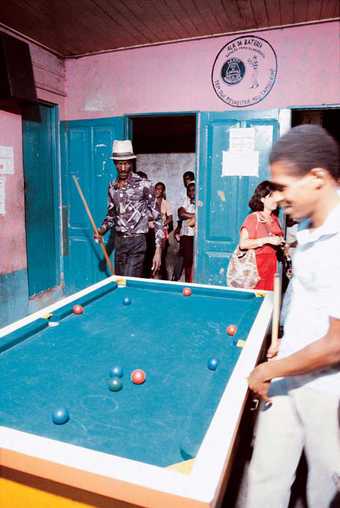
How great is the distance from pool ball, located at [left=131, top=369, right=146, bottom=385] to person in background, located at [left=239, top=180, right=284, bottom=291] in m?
1.65

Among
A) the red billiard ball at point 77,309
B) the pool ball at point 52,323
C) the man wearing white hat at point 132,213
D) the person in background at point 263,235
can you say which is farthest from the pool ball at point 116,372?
the man wearing white hat at point 132,213

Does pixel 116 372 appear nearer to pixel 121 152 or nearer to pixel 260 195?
pixel 260 195

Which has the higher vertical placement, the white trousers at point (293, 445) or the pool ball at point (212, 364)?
the pool ball at point (212, 364)

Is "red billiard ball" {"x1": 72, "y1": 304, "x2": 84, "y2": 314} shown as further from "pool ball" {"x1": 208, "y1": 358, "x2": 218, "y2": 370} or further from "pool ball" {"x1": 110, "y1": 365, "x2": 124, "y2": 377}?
"pool ball" {"x1": 208, "y1": 358, "x2": 218, "y2": 370}

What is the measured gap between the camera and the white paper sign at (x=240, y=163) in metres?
4.03

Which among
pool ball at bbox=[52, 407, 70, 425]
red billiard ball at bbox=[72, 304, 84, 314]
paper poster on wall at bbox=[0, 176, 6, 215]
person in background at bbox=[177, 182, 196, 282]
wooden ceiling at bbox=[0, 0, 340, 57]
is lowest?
pool ball at bbox=[52, 407, 70, 425]

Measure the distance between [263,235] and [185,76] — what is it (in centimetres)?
217

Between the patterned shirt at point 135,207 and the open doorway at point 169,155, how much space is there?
278 centimetres

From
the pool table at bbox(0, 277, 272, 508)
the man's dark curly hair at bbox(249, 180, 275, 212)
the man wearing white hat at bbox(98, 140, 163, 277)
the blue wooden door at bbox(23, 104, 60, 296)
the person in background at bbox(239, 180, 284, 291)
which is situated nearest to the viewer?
the pool table at bbox(0, 277, 272, 508)

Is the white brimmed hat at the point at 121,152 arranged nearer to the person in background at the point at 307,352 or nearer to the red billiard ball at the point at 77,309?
the red billiard ball at the point at 77,309

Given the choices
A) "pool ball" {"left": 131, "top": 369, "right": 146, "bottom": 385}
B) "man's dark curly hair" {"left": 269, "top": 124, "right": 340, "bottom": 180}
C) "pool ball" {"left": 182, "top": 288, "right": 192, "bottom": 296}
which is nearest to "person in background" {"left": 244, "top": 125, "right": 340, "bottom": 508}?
"man's dark curly hair" {"left": 269, "top": 124, "right": 340, "bottom": 180}

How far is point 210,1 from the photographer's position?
3.23 metres

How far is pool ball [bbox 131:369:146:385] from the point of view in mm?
1457

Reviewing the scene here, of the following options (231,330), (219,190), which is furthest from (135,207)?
(231,330)
